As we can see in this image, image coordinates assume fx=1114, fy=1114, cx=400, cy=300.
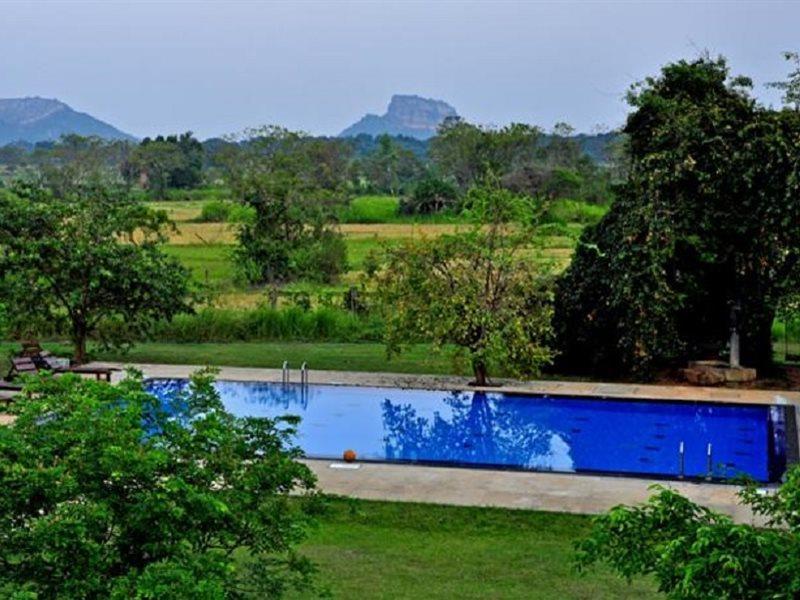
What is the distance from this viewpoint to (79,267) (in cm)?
2027

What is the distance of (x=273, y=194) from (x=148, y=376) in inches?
354

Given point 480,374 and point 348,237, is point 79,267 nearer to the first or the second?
point 480,374

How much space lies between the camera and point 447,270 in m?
20.2

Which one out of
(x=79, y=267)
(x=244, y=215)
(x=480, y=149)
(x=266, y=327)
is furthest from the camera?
(x=480, y=149)

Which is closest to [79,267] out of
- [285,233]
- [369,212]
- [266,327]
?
[266,327]

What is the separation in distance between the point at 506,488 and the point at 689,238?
7984 mm

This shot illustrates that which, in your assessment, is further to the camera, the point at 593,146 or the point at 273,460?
the point at 593,146

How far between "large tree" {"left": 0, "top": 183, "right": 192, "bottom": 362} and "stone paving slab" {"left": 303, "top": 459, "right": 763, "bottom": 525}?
7.43 meters

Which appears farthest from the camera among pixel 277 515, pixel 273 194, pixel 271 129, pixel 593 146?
pixel 593 146

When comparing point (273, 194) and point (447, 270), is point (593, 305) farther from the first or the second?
point (273, 194)

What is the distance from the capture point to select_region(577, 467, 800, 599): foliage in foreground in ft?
19.0

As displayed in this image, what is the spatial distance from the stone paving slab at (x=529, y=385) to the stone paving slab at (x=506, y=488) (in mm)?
5402

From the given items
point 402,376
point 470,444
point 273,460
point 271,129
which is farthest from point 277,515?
point 271,129

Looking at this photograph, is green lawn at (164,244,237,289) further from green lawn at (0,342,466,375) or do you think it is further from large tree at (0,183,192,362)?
large tree at (0,183,192,362)
